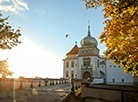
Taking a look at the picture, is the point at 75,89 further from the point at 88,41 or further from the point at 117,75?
the point at 88,41

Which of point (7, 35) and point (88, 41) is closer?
point (7, 35)

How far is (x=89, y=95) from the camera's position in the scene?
8039 millimetres

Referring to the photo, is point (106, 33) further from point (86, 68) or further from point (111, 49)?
point (86, 68)

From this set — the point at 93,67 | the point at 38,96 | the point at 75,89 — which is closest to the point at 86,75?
the point at 93,67

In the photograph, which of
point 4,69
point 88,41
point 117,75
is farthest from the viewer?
point 88,41

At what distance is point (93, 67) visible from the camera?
1751 inches

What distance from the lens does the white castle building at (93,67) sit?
4262cm

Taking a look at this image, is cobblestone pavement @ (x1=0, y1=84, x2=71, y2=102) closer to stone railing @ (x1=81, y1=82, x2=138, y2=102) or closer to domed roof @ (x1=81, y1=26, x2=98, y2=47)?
stone railing @ (x1=81, y1=82, x2=138, y2=102)

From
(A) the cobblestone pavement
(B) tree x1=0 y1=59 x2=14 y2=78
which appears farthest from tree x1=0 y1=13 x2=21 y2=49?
(B) tree x1=0 y1=59 x2=14 y2=78

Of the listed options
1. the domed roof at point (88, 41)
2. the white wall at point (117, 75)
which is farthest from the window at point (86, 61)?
the white wall at point (117, 75)

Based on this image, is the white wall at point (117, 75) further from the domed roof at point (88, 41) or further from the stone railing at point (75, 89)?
the stone railing at point (75, 89)

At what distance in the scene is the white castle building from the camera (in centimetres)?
4262

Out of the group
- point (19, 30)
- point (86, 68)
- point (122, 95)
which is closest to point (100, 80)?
point (86, 68)

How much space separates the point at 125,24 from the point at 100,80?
33.7 meters
